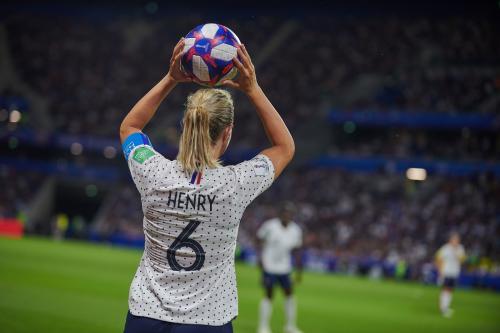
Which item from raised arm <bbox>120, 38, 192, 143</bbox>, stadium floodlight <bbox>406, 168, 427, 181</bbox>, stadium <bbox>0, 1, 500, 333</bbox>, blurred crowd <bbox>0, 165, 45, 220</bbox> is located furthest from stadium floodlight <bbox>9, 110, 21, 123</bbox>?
raised arm <bbox>120, 38, 192, 143</bbox>

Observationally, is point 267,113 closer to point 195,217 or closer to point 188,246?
point 195,217

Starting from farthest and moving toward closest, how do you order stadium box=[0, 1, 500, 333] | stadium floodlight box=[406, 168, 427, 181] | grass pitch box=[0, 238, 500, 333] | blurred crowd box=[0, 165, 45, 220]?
blurred crowd box=[0, 165, 45, 220]
stadium floodlight box=[406, 168, 427, 181]
stadium box=[0, 1, 500, 333]
grass pitch box=[0, 238, 500, 333]

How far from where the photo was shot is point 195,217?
3463 mm

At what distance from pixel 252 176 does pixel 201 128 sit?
0.38 m

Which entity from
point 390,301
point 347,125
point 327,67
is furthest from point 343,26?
point 390,301

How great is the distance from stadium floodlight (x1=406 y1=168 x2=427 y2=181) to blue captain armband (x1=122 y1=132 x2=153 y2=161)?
35.5 metres

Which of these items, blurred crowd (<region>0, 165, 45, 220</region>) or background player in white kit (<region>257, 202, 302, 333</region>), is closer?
background player in white kit (<region>257, 202, 302, 333</region>)

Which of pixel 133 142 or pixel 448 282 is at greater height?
pixel 133 142

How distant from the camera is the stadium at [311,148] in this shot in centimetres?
2336

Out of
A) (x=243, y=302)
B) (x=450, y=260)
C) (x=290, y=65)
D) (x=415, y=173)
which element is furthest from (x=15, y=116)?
(x=450, y=260)

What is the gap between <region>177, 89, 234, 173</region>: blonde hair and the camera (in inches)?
134

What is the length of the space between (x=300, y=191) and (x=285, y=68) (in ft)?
28.3

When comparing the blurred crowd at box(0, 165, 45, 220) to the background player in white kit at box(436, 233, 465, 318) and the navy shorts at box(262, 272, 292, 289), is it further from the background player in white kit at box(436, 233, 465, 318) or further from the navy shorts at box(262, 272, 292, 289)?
the navy shorts at box(262, 272, 292, 289)

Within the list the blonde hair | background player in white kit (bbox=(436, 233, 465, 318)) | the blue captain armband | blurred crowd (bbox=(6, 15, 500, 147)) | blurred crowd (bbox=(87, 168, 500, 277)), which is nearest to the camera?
the blonde hair
